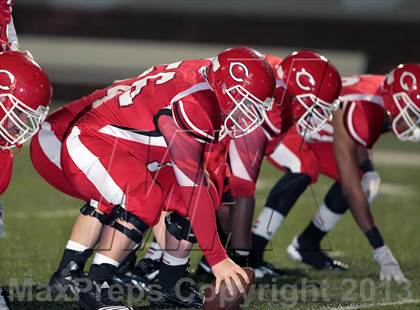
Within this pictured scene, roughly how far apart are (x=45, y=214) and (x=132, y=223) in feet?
10.6

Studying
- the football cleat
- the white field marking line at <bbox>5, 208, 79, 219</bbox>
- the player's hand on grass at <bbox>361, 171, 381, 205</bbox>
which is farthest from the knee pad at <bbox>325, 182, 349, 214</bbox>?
the white field marking line at <bbox>5, 208, 79, 219</bbox>

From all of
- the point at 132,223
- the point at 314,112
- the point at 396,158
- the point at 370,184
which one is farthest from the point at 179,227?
the point at 396,158

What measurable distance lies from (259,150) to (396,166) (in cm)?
576

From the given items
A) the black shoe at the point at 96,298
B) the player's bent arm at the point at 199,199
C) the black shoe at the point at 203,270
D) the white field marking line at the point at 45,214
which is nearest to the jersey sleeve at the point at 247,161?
the black shoe at the point at 203,270

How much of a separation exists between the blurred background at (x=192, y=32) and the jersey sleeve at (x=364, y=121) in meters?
9.10

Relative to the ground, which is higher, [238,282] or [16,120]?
[16,120]

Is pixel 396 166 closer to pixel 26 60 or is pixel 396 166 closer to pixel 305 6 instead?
pixel 305 6

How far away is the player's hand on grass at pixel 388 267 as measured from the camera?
206 inches

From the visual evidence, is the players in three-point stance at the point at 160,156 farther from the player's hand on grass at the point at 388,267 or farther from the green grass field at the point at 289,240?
the player's hand on grass at the point at 388,267

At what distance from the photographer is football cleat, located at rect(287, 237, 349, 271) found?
18.7 feet

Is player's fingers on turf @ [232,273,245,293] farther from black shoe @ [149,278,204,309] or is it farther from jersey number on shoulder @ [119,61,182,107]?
jersey number on shoulder @ [119,61,182,107]

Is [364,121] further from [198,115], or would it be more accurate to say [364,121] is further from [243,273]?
[243,273]

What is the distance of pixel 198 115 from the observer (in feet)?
13.4

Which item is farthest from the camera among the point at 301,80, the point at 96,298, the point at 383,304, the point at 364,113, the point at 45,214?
the point at 45,214
